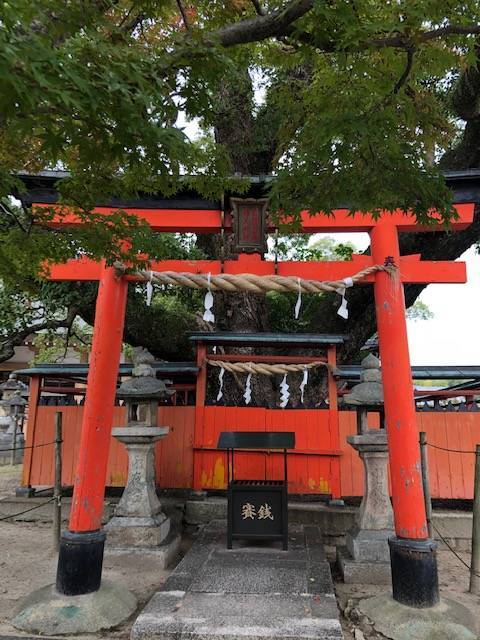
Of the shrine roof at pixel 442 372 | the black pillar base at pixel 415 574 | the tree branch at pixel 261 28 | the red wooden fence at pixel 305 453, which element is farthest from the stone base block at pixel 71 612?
the shrine roof at pixel 442 372

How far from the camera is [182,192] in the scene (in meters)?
5.34

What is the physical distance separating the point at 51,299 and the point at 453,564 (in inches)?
332

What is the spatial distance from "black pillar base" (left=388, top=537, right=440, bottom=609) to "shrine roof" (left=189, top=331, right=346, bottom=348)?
11.2 feet

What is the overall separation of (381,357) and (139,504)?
3.52 m

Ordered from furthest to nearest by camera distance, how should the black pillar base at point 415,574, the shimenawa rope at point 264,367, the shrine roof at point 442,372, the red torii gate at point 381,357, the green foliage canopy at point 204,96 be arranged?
1. the shrine roof at point 442,372
2. the shimenawa rope at point 264,367
3. the red torii gate at point 381,357
4. the black pillar base at point 415,574
5. the green foliage canopy at point 204,96

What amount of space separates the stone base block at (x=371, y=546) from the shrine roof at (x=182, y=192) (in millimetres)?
3783

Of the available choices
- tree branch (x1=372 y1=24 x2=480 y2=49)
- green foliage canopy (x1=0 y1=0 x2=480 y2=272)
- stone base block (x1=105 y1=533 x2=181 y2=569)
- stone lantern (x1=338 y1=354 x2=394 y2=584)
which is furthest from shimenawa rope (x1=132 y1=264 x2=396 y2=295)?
stone base block (x1=105 y1=533 x2=181 y2=569)

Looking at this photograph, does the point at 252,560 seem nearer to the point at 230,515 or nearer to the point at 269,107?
the point at 230,515

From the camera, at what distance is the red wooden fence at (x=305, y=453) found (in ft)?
22.4

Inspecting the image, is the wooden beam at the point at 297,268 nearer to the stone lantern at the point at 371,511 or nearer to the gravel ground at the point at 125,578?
the stone lantern at the point at 371,511

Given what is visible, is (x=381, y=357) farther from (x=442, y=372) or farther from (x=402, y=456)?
(x=442, y=372)

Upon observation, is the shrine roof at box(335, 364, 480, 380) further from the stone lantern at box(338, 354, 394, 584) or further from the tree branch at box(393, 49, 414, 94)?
the tree branch at box(393, 49, 414, 94)

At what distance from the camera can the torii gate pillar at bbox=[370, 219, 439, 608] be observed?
3.94 metres

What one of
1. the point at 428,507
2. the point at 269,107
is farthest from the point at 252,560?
the point at 269,107
